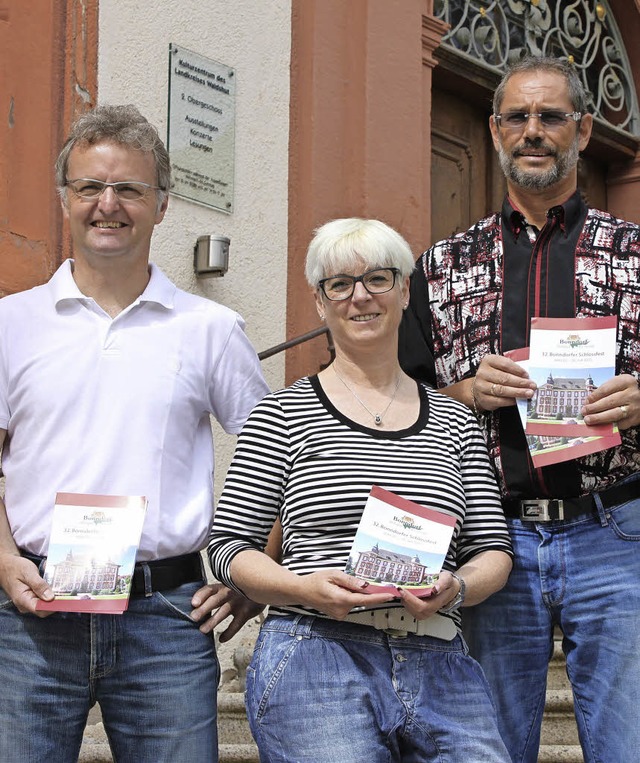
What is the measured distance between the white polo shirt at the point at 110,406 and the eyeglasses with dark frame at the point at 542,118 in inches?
35.4

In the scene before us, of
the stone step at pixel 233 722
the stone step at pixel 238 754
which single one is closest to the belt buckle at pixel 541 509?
the stone step at pixel 238 754

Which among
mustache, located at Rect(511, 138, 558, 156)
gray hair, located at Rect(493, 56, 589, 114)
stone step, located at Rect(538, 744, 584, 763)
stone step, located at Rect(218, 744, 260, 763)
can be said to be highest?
gray hair, located at Rect(493, 56, 589, 114)

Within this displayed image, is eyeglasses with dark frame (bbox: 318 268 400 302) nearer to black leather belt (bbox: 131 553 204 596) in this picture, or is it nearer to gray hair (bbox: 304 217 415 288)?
gray hair (bbox: 304 217 415 288)

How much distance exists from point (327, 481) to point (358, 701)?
452 mm

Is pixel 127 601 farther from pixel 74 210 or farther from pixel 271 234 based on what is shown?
pixel 271 234

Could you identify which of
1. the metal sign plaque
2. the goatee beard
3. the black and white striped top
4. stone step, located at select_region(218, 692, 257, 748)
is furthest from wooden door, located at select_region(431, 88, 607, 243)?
the black and white striped top

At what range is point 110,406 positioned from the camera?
8.89ft

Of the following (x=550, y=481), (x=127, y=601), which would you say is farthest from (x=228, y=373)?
(x=550, y=481)

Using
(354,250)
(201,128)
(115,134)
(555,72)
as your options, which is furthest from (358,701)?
(201,128)

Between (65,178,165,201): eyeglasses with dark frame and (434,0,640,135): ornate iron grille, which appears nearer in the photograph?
(65,178,165,201): eyeglasses with dark frame

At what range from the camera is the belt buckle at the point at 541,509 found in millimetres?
2896

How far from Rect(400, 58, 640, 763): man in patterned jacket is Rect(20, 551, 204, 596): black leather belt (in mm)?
680

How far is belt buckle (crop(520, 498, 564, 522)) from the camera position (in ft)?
9.50

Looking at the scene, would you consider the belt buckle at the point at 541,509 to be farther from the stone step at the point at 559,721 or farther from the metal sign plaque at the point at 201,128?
the metal sign plaque at the point at 201,128
